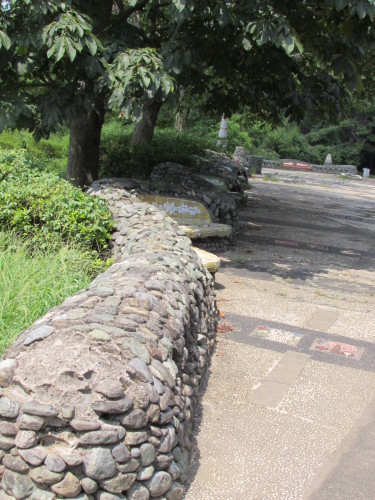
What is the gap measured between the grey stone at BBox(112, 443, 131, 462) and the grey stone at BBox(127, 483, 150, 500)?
0.50 ft

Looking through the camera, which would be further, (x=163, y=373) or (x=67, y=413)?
(x=163, y=373)

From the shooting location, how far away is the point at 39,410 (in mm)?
2689

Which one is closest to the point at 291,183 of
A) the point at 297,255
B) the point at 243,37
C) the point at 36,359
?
the point at 297,255

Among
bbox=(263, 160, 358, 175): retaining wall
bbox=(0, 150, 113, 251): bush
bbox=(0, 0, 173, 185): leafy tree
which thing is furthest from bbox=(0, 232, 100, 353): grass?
bbox=(263, 160, 358, 175): retaining wall

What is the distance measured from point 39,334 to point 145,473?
863mm

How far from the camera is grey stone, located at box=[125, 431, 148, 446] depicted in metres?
2.81

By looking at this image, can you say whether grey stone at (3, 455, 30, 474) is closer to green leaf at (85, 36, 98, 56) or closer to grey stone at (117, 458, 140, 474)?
grey stone at (117, 458, 140, 474)

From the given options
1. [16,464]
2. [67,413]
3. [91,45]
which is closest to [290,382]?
[67,413]

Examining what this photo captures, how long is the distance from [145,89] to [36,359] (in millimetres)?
4096

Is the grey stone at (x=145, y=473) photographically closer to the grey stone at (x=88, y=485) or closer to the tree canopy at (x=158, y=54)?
the grey stone at (x=88, y=485)

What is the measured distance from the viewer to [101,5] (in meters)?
8.78

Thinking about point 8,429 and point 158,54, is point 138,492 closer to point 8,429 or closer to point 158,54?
point 8,429

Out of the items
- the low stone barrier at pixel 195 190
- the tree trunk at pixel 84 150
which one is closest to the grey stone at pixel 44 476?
the low stone barrier at pixel 195 190

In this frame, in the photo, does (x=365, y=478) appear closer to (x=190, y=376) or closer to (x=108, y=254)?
(x=190, y=376)
